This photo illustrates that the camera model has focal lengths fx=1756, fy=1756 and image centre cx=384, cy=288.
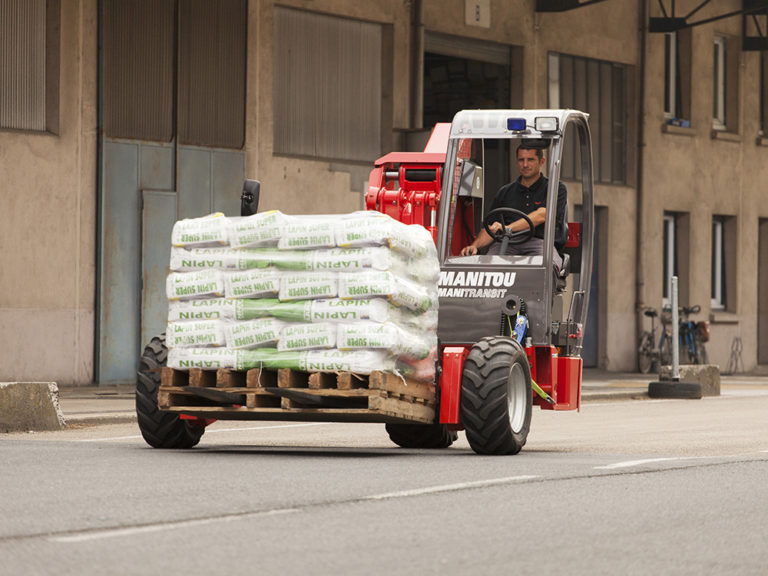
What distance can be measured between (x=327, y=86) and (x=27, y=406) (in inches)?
538

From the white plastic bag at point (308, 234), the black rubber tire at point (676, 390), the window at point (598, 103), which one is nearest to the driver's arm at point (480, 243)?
the white plastic bag at point (308, 234)

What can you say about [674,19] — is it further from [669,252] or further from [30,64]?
[30,64]

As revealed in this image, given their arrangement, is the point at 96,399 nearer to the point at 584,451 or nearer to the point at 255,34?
the point at 255,34

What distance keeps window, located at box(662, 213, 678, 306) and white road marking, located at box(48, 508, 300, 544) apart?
29.4 m

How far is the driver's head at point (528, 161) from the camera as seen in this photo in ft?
45.2

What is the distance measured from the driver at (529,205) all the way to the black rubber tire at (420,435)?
5.02 ft

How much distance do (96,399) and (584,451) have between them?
963 cm

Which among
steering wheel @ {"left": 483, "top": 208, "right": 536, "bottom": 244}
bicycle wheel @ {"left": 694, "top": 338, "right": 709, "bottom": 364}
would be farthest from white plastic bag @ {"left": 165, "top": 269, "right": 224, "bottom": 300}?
bicycle wheel @ {"left": 694, "top": 338, "right": 709, "bottom": 364}

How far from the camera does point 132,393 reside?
2334 centimetres

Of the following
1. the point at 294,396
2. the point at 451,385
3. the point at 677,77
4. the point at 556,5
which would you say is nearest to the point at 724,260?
the point at 677,77

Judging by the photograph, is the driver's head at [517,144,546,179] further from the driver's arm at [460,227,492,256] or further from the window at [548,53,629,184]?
the window at [548,53,629,184]

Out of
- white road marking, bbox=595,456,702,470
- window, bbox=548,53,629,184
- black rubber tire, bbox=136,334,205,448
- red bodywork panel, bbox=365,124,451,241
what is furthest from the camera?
window, bbox=548,53,629,184

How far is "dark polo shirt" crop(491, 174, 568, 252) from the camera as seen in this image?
44.9 feet

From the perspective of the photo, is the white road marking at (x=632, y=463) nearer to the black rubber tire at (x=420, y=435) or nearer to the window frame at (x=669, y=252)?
the black rubber tire at (x=420, y=435)
